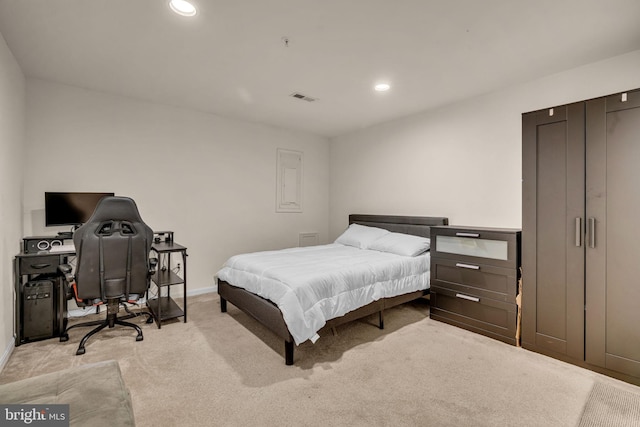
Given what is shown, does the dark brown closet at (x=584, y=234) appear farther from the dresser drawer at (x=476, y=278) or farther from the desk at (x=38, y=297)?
the desk at (x=38, y=297)

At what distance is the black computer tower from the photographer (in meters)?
A: 2.73

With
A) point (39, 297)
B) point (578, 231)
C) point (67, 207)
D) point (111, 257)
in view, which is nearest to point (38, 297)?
point (39, 297)

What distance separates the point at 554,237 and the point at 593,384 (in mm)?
1096

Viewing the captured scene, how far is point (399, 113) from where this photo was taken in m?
4.41

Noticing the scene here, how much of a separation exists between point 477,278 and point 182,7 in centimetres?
344

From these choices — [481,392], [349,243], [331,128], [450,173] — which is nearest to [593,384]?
[481,392]

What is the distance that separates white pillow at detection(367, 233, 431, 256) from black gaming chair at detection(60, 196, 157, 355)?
8.80 feet

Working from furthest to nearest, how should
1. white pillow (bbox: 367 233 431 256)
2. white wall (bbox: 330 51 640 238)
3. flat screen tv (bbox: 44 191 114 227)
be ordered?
white pillow (bbox: 367 233 431 256), flat screen tv (bbox: 44 191 114 227), white wall (bbox: 330 51 640 238)

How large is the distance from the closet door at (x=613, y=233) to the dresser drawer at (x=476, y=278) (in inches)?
22.8

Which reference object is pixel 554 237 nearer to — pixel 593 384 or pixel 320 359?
pixel 593 384

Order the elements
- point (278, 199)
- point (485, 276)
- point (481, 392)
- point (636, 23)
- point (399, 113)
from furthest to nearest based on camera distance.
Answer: point (278, 199)
point (399, 113)
point (485, 276)
point (636, 23)
point (481, 392)

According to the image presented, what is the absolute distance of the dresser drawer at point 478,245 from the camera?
2.84 metres

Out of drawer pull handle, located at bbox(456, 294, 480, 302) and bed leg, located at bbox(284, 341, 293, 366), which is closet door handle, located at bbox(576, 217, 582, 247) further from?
bed leg, located at bbox(284, 341, 293, 366)

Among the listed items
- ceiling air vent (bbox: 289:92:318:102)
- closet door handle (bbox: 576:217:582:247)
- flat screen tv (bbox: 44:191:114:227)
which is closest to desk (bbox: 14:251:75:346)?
flat screen tv (bbox: 44:191:114:227)
